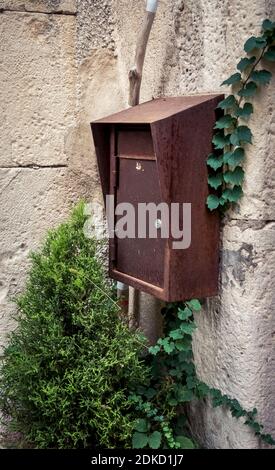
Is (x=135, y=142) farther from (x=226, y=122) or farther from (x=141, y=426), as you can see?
(x=141, y=426)

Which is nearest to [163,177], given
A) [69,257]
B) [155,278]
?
[155,278]

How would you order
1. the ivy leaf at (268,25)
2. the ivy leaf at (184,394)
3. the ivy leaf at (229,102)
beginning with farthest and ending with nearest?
1. the ivy leaf at (184,394)
2. the ivy leaf at (229,102)
3. the ivy leaf at (268,25)

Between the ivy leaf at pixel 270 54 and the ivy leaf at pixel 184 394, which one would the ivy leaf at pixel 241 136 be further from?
the ivy leaf at pixel 184 394

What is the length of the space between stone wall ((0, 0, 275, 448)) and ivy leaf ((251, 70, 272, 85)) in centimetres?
14

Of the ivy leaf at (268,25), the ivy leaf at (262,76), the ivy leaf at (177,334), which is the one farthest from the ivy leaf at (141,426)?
the ivy leaf at (268,25)

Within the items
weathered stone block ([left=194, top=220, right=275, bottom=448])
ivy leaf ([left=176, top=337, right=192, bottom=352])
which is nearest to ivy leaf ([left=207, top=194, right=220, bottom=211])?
weathered stone block ([left=194, top=220, right=275, bottom=448])

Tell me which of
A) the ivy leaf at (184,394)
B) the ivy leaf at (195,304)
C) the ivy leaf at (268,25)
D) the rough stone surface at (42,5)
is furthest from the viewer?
the rough stone surface at (42,5)

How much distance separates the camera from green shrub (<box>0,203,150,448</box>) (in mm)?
1961

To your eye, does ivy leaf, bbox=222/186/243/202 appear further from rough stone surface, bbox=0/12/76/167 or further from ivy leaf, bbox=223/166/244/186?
rough stone surface, bbox=0/12/76/167

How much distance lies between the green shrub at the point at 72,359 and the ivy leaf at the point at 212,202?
1.83ft

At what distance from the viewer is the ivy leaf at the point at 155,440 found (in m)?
1.97

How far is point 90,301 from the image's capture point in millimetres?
2053

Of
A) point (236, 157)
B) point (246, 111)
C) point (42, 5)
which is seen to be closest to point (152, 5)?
point (42, 5)

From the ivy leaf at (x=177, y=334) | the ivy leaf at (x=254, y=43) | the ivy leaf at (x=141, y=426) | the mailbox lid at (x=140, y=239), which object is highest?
the ivy leaf at (x=254, y=43)
